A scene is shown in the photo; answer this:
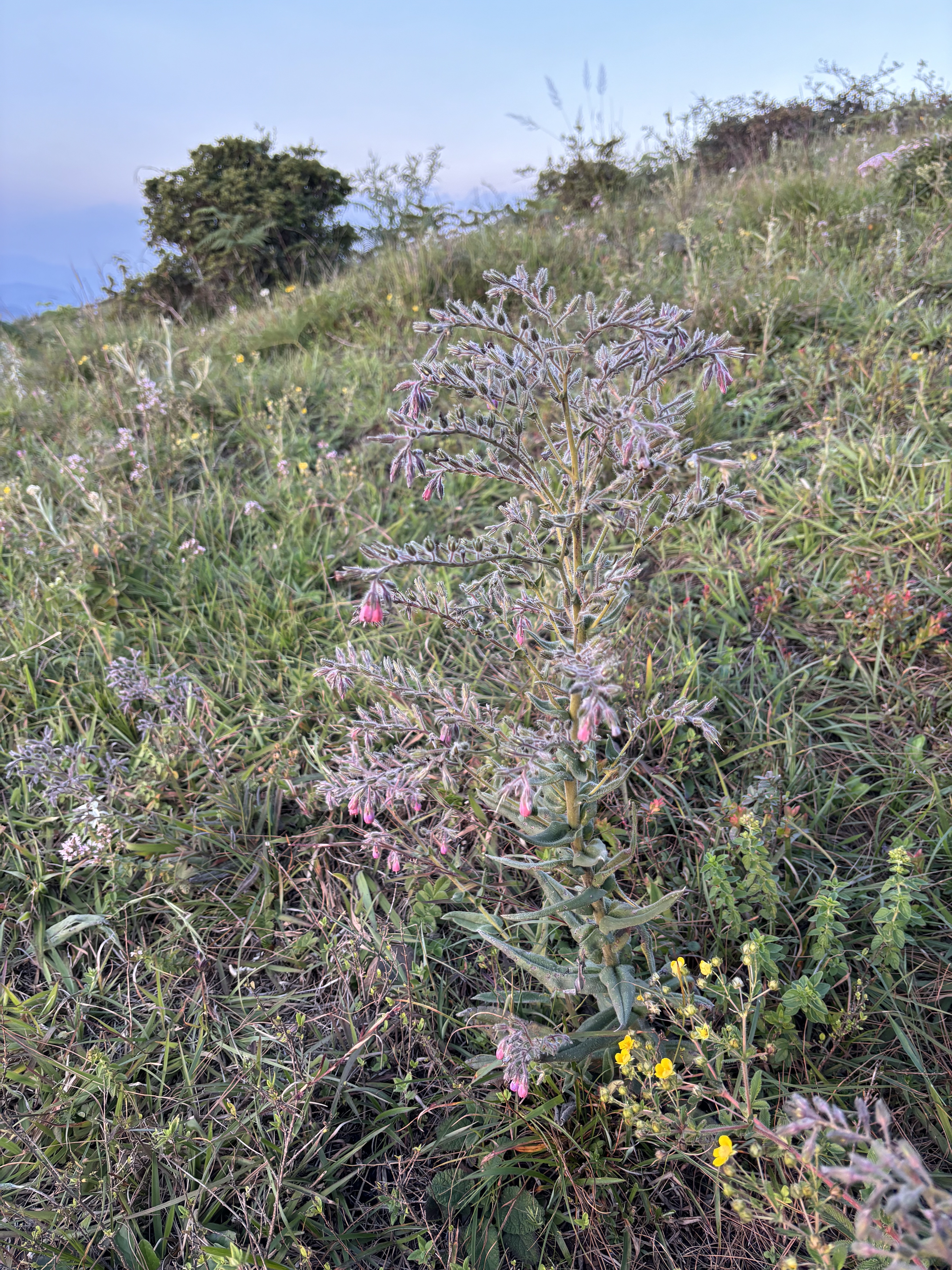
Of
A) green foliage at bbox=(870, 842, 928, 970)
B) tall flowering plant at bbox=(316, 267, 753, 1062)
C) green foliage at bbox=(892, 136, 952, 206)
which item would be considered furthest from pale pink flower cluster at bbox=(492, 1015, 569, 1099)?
green foliage at bbox=(892, 136, 952, 206)

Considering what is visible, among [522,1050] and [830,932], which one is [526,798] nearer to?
[522,1050]

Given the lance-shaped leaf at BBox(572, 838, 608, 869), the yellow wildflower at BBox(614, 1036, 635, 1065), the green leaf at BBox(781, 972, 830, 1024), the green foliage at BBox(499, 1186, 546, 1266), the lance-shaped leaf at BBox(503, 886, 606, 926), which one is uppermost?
the lance-shaped leaf at BBox(572, 838, 608, 869)

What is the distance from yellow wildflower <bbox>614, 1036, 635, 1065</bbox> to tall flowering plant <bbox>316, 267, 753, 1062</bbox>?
44mm

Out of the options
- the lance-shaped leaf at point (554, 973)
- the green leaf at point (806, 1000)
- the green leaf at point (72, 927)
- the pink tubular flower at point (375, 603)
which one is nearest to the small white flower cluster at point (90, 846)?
the green leaf at point (72, 927)

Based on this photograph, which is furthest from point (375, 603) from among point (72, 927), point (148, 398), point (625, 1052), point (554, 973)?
point (148, 398)

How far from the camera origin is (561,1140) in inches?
67.1

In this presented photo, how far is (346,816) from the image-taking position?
257cm

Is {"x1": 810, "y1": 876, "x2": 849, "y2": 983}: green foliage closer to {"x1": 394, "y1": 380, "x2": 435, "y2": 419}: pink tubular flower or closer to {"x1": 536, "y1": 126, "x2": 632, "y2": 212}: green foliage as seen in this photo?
{"x1": 394, "y1": 380, "x2": 435, "y2": 419}: pink tubular flower

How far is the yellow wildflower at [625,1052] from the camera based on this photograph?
153 centimetres

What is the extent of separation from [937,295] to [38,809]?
17.7 feet

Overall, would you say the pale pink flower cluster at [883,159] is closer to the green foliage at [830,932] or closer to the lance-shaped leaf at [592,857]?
the green foliage at [830,932]

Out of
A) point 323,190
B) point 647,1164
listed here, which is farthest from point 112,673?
point 323,190

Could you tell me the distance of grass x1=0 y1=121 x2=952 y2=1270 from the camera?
170 cm

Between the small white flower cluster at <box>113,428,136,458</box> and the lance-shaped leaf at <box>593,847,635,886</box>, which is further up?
the small white flower cluster at <box>113,428,136,458</box>
